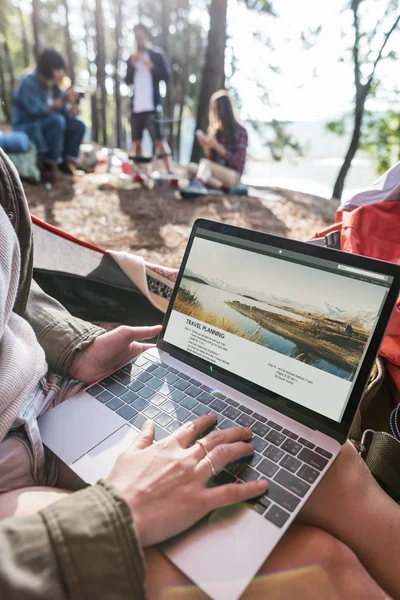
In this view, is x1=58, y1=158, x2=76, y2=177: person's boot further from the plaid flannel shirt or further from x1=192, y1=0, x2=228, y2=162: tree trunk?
x1=192, y1=0, x2=228, y2=162: tree trunk

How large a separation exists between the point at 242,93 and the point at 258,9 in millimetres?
1969

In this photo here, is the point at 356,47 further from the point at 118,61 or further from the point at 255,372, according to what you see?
the point at 118,61

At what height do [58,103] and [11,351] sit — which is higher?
[58,103]

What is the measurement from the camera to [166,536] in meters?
0.54

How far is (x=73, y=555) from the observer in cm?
48

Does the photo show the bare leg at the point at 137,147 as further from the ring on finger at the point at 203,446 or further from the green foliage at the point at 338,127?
the ring on finger at the point at 203,446

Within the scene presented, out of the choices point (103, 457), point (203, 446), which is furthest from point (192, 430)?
point (103, 457)

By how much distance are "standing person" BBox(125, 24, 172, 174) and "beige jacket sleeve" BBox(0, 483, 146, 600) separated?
15.5ft

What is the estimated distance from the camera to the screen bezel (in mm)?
716

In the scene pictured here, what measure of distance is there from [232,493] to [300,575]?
0.54 feet

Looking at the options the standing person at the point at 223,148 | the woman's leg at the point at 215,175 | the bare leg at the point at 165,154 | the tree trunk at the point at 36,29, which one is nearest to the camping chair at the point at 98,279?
the standing person at the point at 223,148

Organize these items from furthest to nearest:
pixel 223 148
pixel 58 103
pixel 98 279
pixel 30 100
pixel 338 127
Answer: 1. pixel 338 127
2. pixel 223 148
3. pixel 58 103
4. pixel 30 100
5. pixel 98 279

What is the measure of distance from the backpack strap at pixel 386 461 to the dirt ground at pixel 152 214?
73.1 inches

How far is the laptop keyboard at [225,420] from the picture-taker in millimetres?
637
